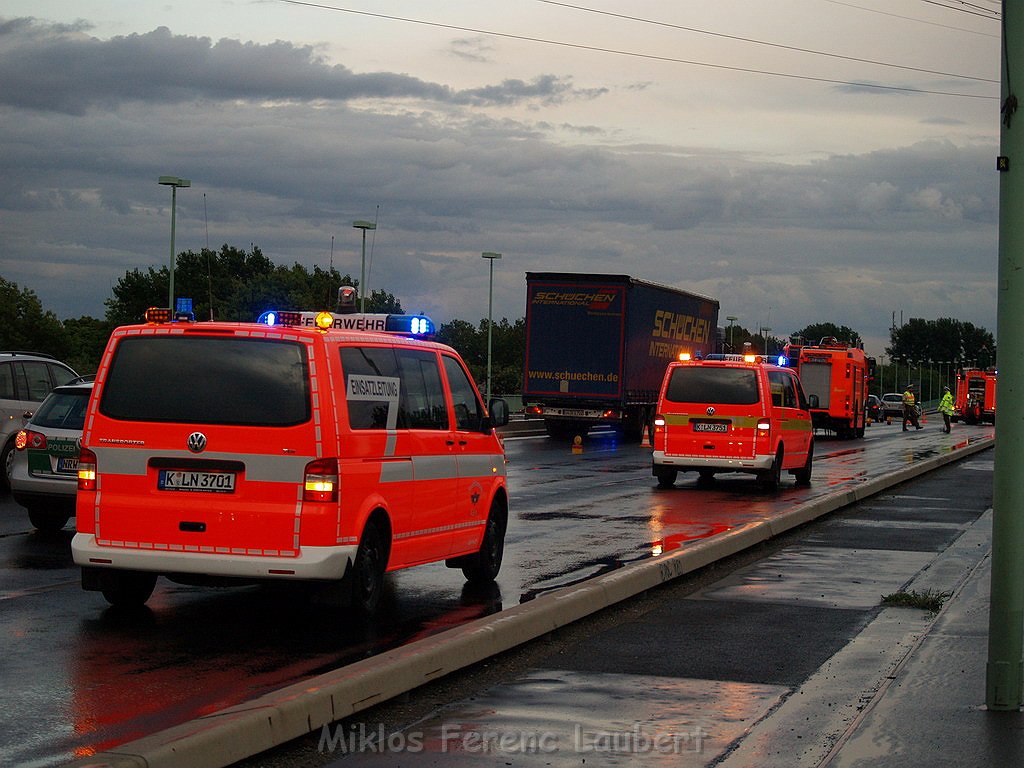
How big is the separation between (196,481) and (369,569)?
1.24 meters

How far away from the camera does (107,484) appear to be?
8.99 m

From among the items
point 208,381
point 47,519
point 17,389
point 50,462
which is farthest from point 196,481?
point 17,389

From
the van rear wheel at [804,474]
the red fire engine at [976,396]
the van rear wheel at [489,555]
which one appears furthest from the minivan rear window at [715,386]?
the red fire engine at [976,396]

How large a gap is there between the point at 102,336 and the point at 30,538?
10752 cm

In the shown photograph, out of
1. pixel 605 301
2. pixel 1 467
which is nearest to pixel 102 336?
pixel 605 301

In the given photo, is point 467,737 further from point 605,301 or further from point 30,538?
point 605,301

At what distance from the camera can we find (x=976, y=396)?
8838 centimetres

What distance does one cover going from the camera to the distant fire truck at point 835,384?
1932 inches

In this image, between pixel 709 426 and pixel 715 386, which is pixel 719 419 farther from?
pixel 715 386

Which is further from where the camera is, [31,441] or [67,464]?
[31,441]

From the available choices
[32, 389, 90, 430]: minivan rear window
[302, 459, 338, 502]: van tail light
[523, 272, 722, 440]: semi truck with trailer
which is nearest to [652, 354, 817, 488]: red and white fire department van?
[32, 389, 90, 430]: minivan rear window

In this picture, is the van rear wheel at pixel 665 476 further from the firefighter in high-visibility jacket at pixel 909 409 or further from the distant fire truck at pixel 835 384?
the firefighter in high-visibility jacket at pixel 909 409

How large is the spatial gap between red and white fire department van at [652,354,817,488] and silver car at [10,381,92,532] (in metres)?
10.6

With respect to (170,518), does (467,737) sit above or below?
below
